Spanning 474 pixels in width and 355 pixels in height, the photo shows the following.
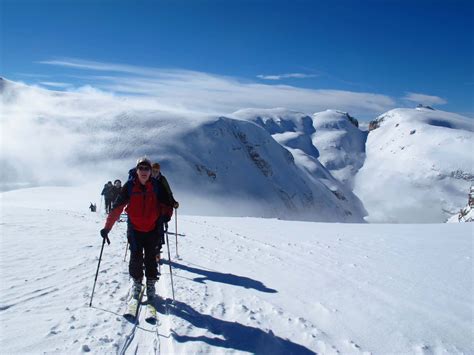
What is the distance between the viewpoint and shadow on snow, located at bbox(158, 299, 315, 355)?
208 inches

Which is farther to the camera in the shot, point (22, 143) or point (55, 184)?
point (22, 143)

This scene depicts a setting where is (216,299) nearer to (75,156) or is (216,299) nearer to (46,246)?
(46,246)

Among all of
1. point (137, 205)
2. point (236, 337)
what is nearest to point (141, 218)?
point (137, 205)

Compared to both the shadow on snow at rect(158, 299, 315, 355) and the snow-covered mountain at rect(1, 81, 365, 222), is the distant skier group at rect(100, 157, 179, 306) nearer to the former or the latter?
the shadow on snow at rect(158, 299, 315, 355)

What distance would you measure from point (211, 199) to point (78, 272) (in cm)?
6414

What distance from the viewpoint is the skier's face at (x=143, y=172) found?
20.3 feet

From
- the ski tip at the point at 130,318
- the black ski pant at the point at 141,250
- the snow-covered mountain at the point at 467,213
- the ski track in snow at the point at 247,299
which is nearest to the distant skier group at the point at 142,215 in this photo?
the black ski pant at the point at 141,250

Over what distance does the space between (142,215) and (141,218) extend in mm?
53

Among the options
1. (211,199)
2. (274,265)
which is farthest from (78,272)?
(211,199)

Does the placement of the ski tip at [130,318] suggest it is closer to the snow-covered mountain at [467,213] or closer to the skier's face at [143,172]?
the skier's face at [143,172]

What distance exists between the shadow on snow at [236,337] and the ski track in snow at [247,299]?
2 cm

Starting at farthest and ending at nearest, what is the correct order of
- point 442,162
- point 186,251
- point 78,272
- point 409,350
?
point 442,162
point 186,251
point 78,272
point 409,350

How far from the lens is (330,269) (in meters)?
9.41

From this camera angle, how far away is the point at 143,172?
20.4 feet
